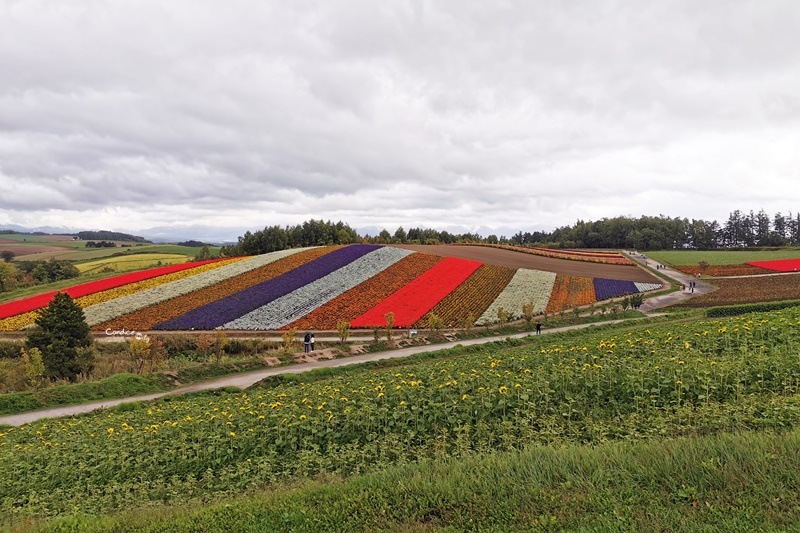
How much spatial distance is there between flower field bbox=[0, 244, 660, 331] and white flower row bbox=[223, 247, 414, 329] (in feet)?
0.32

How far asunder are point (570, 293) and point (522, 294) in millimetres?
5518

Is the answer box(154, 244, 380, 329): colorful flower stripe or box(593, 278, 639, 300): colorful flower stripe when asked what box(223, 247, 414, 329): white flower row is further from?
box(593, 278, 639, 300): colorful flower stripe

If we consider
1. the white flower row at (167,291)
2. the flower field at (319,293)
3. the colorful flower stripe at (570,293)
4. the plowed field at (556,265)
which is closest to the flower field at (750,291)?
the flower field at (319,293)

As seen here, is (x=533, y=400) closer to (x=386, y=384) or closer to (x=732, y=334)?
(x=386, y=384)

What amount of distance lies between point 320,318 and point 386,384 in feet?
76.6

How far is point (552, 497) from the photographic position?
497cm

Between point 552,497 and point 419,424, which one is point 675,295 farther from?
point 552,497

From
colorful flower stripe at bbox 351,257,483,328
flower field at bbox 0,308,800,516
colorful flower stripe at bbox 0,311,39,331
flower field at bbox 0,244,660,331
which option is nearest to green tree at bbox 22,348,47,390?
flower field at bbox 0,308,800,516

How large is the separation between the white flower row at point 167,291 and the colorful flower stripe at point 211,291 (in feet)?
1.16

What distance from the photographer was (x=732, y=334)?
37.6ft

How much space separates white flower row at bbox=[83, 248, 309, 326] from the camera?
34.6 meters

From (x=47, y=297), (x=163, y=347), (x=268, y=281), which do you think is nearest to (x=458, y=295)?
(x=268, y=281)

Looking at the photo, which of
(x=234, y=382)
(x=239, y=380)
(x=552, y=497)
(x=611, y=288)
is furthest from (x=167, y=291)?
(x=611, y=288)

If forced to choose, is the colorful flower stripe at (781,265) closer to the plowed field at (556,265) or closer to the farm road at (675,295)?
the farm road at (675,295)
